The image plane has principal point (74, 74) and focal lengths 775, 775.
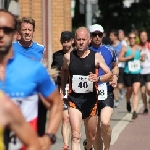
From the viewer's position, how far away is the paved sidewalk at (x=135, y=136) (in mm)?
12209

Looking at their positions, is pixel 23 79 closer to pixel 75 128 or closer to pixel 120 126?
pixel 75 128

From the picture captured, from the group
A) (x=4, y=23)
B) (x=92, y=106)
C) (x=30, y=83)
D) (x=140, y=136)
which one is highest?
(x=4, y=23)

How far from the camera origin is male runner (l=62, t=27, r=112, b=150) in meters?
9.53

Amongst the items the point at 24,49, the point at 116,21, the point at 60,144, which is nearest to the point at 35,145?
the point at 24,49

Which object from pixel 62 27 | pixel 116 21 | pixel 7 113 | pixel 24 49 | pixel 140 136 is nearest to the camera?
pixel 7 113

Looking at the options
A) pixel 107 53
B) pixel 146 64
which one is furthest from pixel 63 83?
pixel 146 64

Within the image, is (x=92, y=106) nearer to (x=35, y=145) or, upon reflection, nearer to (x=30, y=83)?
(x=30, y=83)

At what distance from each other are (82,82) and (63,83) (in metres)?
0.57

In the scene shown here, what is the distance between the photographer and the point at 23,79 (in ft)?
16.6

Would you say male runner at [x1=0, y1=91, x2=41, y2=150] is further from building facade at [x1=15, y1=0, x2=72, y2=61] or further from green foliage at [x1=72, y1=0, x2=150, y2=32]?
green foliage at [x1=72, y1=0, x2=150, y2=32]

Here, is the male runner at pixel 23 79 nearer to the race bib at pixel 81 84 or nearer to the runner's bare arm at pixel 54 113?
the runner's bare arm at pixel 54 113

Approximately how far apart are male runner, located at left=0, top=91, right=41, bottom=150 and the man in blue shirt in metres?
5.88

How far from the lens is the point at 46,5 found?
17297mm

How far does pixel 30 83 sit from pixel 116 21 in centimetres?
4050
